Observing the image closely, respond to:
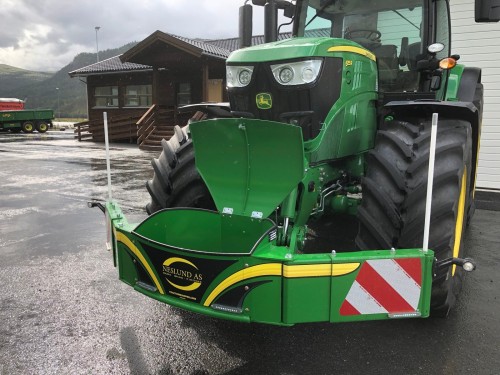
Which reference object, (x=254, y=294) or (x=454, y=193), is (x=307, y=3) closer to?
(x=454, y=193)

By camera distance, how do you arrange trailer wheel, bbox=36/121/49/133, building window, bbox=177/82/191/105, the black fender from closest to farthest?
the black fender
building window, bbox=177/82/191/105
trailer wheel, bbox=36/121/49/133

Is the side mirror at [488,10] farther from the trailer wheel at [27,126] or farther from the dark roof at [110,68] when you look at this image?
the trailer wheel at [27,126]

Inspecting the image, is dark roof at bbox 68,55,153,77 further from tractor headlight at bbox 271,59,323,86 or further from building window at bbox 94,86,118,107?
tractor headlight at bbox 271,59,323,86

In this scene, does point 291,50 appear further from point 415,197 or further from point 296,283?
point 296,283

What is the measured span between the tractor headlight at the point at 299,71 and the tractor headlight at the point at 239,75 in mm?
241

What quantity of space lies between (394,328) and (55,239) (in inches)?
159

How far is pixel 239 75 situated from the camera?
3.17 metres

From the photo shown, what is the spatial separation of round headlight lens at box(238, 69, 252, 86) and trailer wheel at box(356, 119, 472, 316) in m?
1.02

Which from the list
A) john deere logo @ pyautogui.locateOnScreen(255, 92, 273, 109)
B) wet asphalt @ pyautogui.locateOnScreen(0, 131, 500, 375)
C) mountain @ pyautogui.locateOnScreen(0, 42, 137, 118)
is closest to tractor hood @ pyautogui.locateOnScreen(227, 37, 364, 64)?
john deere logo @ pyautogui.locateOnScreen(255, 92, 273, 109)

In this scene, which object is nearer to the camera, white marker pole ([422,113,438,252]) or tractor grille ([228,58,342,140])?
white marker pole ([422,113,438,252])

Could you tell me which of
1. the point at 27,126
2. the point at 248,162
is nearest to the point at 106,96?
the point at 27,126

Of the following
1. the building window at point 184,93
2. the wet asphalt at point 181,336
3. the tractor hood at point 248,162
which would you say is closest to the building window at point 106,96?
the building window at point 184,93

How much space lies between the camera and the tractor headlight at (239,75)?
122 inches

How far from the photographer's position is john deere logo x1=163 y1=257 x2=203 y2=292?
7.57ft
